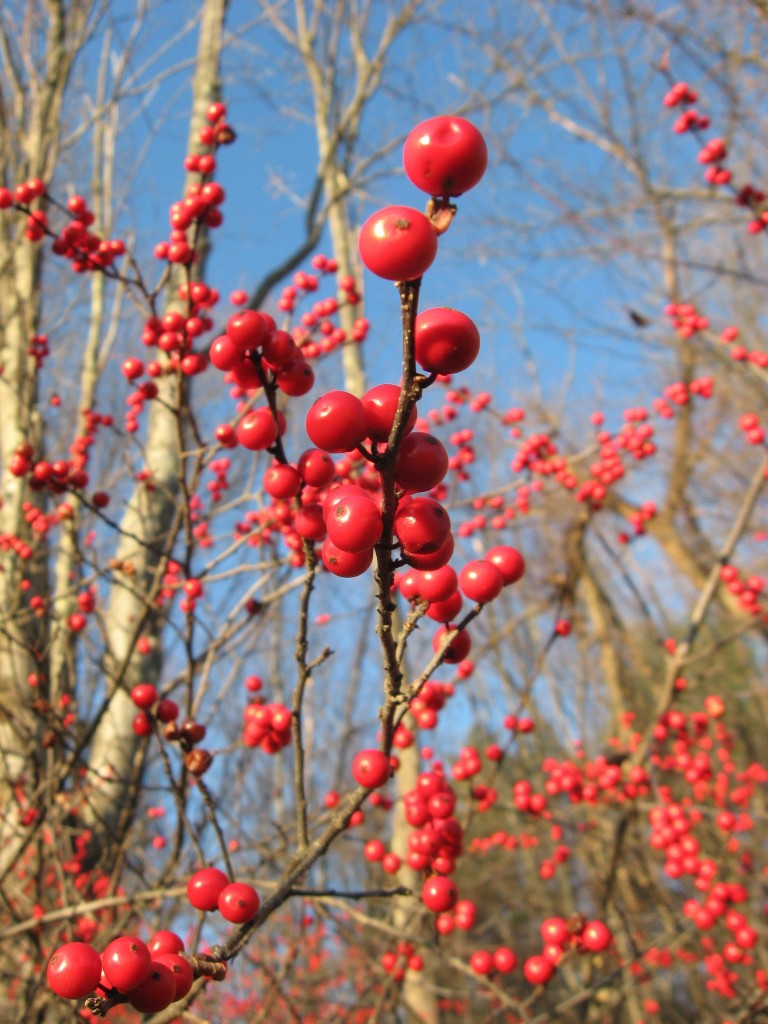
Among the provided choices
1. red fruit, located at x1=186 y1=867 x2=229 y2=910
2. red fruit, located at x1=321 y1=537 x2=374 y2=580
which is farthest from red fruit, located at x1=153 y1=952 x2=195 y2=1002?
red fruit, located at x1=321 y1=537 x2=374 y2=580

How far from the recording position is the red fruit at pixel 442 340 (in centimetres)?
85

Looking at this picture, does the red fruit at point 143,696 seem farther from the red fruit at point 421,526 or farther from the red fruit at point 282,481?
the red fruit at point 421,526

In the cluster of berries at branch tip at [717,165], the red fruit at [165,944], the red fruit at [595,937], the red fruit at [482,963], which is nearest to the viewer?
the red fruit at [165,944]

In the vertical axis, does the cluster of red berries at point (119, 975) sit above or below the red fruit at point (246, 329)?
below

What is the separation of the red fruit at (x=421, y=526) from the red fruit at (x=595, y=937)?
69.8 inches

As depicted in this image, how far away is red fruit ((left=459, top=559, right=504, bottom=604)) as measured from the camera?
129 centimetres

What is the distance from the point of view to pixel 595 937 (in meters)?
2.11

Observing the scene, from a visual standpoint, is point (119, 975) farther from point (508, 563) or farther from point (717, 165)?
point (717, 165)

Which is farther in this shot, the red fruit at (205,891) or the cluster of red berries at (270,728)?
the cluster of red berries at (270,728)

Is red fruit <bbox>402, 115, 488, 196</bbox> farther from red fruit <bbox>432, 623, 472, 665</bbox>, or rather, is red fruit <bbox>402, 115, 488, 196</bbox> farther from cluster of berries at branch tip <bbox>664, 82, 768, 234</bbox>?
cluster of berries at branch tip <bbox>664, 82, 768, 234</bbox>

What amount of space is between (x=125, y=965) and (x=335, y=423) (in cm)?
80

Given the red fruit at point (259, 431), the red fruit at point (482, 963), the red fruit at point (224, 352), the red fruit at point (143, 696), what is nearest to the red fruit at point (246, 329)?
the red fruit at point (224, 352)

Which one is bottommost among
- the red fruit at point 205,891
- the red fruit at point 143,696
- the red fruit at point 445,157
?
the red fruit at point 205,891

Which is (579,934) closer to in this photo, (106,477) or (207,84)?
(106,477)
